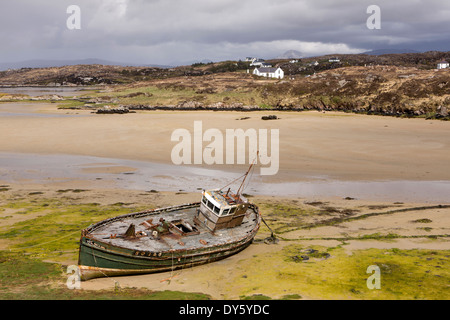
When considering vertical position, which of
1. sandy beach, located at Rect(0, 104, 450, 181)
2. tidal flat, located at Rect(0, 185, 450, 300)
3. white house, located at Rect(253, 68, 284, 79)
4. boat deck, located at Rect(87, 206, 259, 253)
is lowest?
tidal flat, located at Rect(0, 185, 450, 300)

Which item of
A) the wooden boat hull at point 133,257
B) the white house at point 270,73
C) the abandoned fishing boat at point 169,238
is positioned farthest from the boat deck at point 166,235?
the white house at point 270,73

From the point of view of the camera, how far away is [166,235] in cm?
2083

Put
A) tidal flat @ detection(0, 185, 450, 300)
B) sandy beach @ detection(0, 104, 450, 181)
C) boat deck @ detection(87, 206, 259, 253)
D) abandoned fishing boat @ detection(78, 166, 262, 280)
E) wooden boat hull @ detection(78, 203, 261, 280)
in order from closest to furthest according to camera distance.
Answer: tidal flat @ detection(0, 185, 450, 300), wooden boat hull @ detection(78, 203, 261, 280), abandoned fishing boat @ detection(78, 166, 262, 280), boat deck @ detection(87, 206, 259, 253), sandy beach @ detection(0, 104, 450, 181)

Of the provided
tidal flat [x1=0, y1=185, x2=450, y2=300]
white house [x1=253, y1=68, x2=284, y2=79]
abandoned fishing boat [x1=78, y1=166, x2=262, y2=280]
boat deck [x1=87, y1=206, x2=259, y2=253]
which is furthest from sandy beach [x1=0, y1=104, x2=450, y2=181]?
white house [x1=253, y1=68, x2=284, y2=79]

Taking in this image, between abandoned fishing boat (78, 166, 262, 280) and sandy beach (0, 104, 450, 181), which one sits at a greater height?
sandy beach (0, 104, 450, 181)

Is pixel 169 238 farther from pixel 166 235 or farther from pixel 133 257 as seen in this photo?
pixel 133 257

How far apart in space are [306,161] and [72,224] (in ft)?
80.4

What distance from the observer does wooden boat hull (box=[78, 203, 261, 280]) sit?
17.3 metres

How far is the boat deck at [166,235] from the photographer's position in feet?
63.3

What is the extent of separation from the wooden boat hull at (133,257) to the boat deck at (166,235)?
0.87 feet

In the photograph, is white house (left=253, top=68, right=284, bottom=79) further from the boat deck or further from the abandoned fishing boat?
the boat deck

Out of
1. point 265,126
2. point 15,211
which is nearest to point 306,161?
point 265,126

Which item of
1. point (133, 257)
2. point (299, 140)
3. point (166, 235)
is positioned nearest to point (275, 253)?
point (166, 235)

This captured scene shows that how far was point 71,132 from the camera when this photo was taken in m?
55.8
